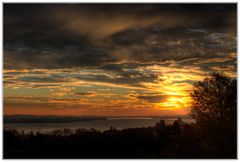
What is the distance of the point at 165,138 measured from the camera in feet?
62.6

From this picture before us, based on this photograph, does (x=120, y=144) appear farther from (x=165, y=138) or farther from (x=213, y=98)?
(x=213, y=98)

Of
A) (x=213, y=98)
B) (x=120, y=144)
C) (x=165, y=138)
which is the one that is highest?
(x=213, y=98)

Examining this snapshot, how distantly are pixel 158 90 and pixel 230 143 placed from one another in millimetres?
4090

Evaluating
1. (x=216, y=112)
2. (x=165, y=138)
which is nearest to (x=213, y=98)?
(x=216, y=112)

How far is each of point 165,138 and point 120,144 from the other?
2.33 meters

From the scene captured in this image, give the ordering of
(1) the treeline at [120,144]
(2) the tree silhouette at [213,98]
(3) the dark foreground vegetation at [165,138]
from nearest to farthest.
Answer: (1) the treeline at [120,144] < (3) the dark foreground vegetation at [165,138] < (2) the tree silhouette at [213,98]

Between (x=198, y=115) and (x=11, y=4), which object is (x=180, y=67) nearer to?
(x=198, y=115)

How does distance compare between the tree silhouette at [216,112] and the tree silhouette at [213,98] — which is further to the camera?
the tree silhouette at [213,98]

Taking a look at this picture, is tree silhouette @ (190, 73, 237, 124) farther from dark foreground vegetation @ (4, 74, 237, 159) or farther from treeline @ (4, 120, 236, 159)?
treeline @ (4, 120, 236, 159)

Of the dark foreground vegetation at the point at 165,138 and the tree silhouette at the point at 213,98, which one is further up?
the tree silhouette at the point at 213,98

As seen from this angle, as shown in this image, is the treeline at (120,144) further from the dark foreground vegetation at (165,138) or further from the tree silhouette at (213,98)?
the tree silhouette at (213,98)

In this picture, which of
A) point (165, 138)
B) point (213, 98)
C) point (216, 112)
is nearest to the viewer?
point (165, 138)

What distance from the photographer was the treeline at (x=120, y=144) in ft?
53.8

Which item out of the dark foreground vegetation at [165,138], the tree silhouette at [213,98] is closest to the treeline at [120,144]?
the dark foreground vegetation at [165,138]
